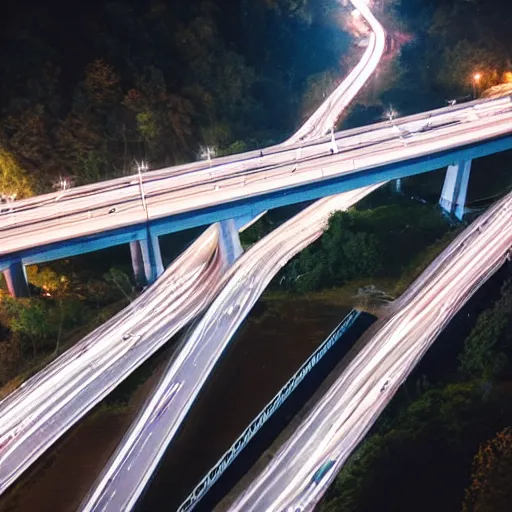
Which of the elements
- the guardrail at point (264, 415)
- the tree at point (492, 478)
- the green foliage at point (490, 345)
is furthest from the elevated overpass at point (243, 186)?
the tree at point (492, 478)

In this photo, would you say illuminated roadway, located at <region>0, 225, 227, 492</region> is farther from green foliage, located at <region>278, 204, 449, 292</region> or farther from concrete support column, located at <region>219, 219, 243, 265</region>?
green foliage, located at <region>278, 204, 449, 292</region>

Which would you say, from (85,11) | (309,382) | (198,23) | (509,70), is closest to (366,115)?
(509,70)

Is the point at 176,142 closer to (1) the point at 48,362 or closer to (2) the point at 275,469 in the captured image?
(1) the point at 48,362

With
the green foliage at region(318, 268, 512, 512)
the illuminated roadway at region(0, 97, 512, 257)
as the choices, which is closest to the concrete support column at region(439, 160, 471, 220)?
the illuminated roadway at region(0, 97, 512, 257)

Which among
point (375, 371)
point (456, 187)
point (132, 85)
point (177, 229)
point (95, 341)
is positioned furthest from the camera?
point (132, 85)

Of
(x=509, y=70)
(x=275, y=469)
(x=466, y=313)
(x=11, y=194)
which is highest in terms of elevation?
(x=509, y=70)

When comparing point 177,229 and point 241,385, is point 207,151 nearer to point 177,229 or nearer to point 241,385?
point 177,229

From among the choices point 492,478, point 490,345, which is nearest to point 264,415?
point 492,478
